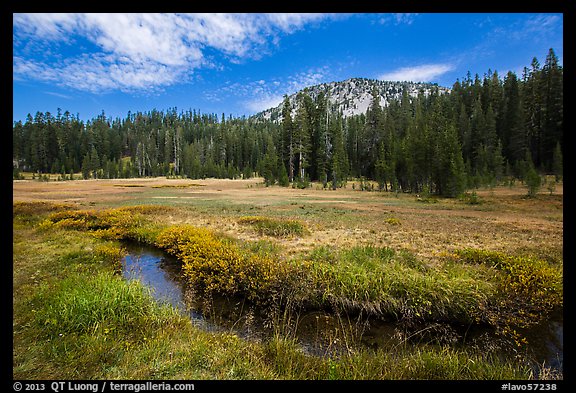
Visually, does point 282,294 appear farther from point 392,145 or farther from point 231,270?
point 392,145

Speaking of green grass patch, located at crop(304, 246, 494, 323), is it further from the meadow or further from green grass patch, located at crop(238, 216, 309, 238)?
green grass patch, located at crop(238, 216, 309, 238)

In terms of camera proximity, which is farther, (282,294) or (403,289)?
(403,289)

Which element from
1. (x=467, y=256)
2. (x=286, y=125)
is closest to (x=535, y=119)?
(x=286, y=125)

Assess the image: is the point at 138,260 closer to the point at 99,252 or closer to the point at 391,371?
the point at 99,252

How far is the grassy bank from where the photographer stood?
4074 mm

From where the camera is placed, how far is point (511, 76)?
7950cm

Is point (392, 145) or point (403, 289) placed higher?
point (392, 145)

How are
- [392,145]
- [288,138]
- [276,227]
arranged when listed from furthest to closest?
[288,138]
[392,145]
[276,227]

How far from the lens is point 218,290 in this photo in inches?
343

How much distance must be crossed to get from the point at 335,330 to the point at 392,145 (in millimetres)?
58229

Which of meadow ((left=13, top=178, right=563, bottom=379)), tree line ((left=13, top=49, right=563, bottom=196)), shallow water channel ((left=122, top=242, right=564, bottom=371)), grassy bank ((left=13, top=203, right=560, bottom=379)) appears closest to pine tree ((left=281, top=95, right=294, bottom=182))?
tree line ((left=13, top=49, right=563, bottom=196))

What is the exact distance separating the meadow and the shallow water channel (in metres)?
0.21

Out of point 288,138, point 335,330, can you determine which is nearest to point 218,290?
point 335,330

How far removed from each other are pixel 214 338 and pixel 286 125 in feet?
221
